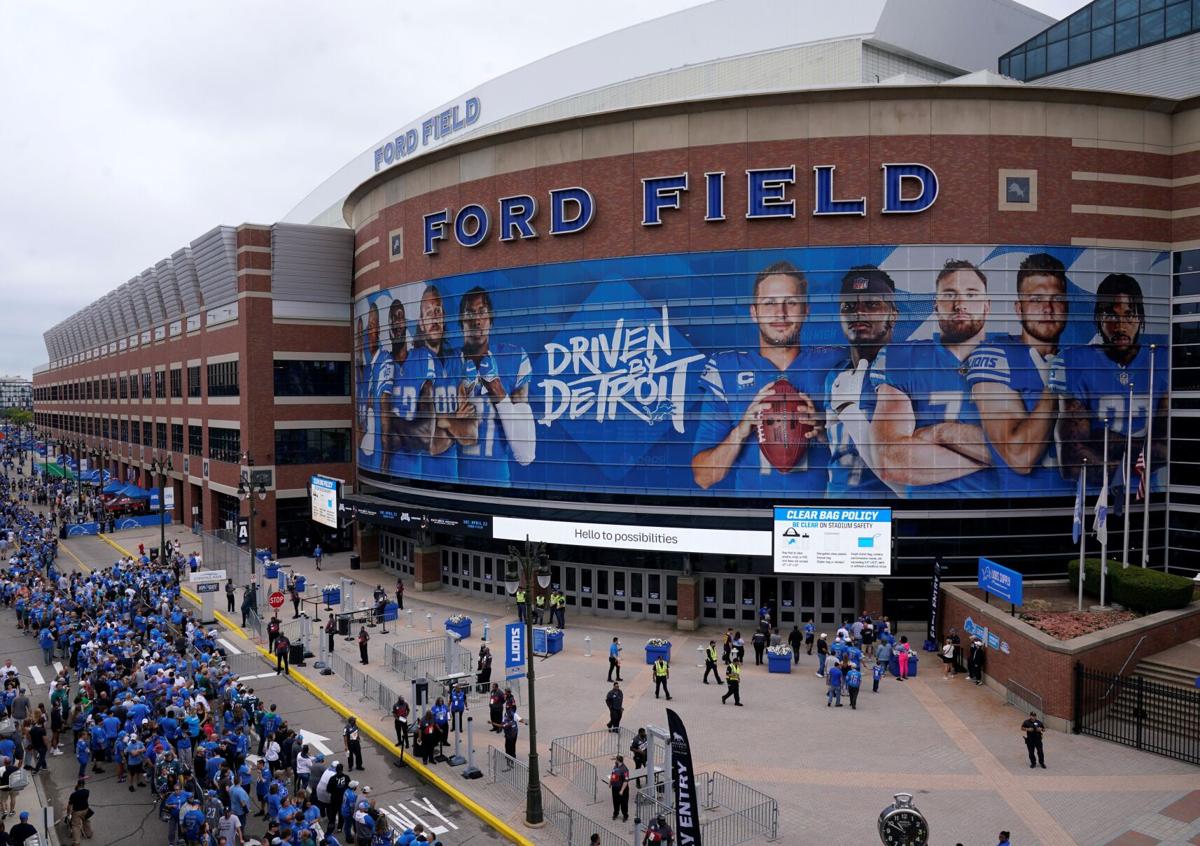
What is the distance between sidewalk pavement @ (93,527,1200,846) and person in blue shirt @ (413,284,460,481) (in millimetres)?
13468

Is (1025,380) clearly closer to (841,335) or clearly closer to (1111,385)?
(1111,385)

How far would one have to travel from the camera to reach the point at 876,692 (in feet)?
96.3

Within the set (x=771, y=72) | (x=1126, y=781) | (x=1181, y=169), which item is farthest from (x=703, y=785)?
(x=771, y=72)

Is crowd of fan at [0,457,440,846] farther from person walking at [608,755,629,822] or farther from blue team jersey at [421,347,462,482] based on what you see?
blue team jersey at [421,347,462,482]

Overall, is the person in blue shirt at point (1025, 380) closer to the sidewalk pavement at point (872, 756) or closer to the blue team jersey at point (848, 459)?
the blue team jersey at point (848, 459)

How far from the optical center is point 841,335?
121ft

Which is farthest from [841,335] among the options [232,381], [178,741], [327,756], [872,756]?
[232,381]

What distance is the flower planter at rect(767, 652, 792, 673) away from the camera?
31.6m

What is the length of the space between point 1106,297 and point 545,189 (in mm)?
26154

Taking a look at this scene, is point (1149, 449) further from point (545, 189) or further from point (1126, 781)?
point (545, 189)

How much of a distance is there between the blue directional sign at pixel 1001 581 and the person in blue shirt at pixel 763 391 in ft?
24.9

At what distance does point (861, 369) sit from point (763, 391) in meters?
4.27

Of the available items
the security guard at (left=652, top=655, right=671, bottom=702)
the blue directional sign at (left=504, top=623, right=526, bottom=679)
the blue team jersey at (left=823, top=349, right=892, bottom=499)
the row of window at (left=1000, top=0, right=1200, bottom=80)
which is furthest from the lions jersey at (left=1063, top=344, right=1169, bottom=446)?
the blue directional sign at (left=504, top=623, right=526, bottom=679)

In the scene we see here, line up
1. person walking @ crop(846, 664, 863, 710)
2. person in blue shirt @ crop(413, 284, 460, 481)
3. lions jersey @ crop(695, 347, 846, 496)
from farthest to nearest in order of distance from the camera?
person in blue shirt @ crop(413, 284, 460, 481), lions jersey @ crop(695, 347, 846, 496), person walking @ crop(846, 664, 863, 710)
